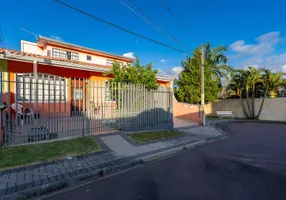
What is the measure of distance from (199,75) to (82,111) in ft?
41.2

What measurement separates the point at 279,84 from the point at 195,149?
15947mm

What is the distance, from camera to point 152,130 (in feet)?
30.0

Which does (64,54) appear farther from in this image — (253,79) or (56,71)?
(253,79)

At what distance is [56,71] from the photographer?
425 inches

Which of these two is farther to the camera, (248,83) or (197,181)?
(248,83)

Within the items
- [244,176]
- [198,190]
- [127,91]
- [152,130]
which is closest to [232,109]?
[152,130]

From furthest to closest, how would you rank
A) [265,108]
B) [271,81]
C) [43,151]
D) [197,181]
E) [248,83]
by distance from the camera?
[248,83] → [265,108] → [271,81] → [43,151] → [197,181]

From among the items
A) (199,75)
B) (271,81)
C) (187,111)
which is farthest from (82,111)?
(271,81)

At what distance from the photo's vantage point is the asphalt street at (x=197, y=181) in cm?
327

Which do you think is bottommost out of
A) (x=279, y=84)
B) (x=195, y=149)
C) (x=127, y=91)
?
(x=195, y=149)

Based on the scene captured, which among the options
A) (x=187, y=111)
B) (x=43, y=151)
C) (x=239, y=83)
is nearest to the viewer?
(x=43, y=151)

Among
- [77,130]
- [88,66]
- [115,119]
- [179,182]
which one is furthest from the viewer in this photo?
[88,66]

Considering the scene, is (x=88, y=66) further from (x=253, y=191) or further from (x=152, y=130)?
(x=253, y=191)

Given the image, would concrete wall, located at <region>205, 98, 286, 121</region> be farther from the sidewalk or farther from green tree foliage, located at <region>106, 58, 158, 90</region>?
the sidewalk
